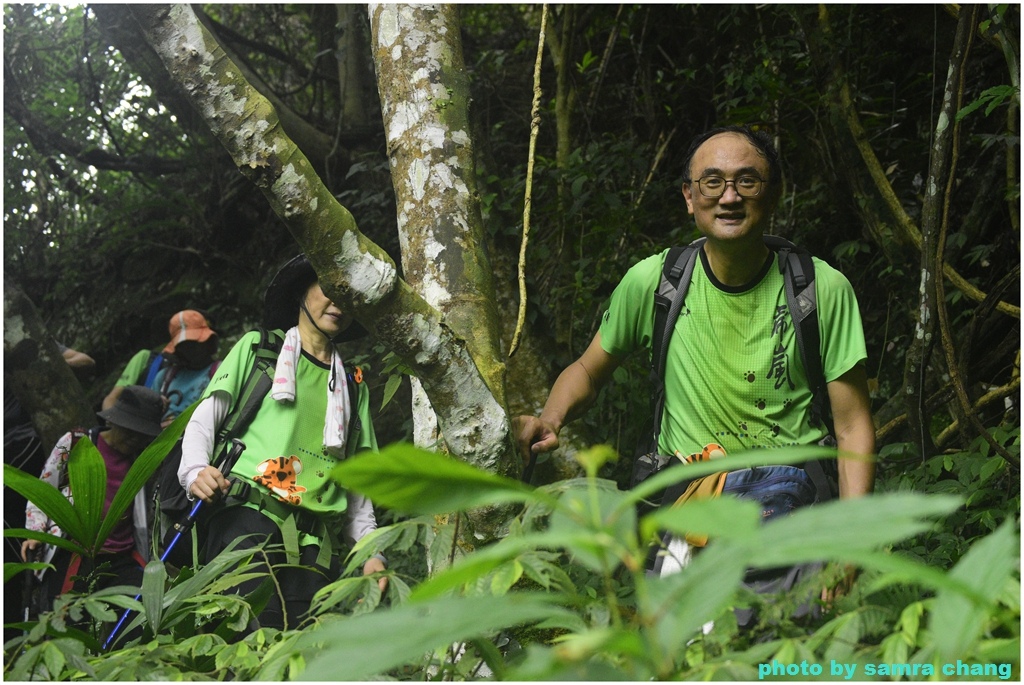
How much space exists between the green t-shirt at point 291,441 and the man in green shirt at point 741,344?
1150 mm

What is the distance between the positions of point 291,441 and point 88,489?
62.5 inches

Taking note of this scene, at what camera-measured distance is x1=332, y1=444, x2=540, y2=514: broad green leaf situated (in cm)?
69

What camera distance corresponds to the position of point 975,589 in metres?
0.67

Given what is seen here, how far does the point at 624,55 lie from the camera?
5922mm

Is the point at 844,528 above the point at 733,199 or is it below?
below

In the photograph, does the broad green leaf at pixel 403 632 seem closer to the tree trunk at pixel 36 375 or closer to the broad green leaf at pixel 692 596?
the broad green leaf at pixel 692 596

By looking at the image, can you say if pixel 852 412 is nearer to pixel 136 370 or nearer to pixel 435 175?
pixel 435 175

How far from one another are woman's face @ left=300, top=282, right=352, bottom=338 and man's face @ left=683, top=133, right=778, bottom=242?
152 centimetres

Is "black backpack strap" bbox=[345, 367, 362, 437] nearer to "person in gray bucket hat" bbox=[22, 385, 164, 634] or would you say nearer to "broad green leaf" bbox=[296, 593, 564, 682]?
"person in gray bucket hat" bbox=[22, 385, 164, 634]

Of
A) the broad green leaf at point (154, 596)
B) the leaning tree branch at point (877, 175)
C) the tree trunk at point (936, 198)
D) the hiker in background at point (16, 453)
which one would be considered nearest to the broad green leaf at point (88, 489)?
the broad green leaf at point (154, 596)

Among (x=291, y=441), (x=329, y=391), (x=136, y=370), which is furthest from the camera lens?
(x=136, y=370)

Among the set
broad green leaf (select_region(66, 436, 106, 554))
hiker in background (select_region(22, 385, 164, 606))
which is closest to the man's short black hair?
broad green leaf (select_region(66, 436, 106, 554))

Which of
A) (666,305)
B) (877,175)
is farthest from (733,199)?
(877,175)

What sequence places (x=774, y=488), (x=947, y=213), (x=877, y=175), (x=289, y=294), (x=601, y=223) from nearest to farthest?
(x=774, y=488)
(x=947, y=213)
(x=289, y=294)
(x=877, y=175)
(x=601, y=223)
